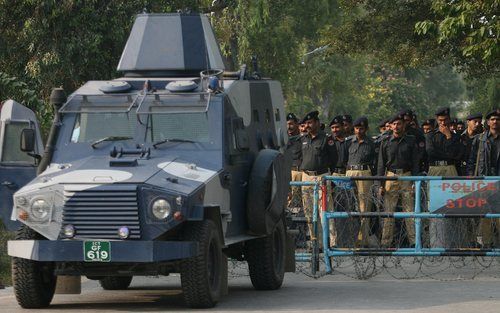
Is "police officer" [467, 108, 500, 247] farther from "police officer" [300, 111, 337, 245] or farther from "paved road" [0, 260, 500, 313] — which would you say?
"paved road" [0, 260, 500, 313]

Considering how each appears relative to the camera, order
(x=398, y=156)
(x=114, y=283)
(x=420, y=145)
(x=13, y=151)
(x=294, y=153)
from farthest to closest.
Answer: (x=294, y=153) < (x=420, y=145) < (x=398, y=156) < (x=114, y=283) < (x=13, y=151)

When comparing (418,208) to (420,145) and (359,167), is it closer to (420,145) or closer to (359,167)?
(359,167)

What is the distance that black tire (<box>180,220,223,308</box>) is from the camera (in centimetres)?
1442

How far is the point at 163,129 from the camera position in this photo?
15867 mm

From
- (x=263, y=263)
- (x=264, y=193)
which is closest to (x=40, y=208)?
(x=264, y=193)

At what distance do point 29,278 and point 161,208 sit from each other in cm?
150

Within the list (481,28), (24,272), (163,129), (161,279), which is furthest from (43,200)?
(481,28)

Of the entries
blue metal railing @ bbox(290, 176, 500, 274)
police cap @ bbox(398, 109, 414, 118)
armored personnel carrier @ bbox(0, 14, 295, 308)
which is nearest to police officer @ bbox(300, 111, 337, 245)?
police cap @ bbox(398, 109, 414, 118)

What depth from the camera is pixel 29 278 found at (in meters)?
14.7

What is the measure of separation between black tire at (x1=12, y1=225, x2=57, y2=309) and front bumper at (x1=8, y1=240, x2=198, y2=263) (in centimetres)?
26

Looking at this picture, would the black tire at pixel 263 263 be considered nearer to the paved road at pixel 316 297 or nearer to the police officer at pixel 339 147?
the paved road at pixel 316 297

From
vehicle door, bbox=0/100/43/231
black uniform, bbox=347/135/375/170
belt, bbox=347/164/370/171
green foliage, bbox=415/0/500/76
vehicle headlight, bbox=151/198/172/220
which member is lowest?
belt, bbox=347/164/370/171

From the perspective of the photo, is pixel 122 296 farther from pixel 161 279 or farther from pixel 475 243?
pixel 475 243

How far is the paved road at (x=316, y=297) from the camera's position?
1505cm
